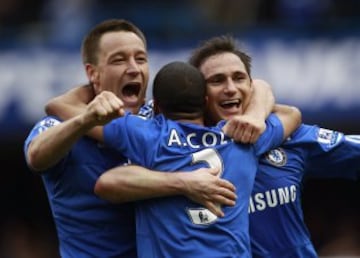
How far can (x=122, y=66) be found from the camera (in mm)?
6695

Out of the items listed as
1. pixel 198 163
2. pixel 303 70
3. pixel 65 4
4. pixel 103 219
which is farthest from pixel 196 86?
pixel 65 4

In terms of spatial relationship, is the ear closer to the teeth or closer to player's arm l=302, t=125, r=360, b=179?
the teeth

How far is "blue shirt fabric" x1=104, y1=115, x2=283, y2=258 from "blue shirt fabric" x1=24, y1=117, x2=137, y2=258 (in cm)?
32

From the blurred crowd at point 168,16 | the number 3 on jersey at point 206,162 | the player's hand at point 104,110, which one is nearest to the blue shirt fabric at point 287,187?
the number 3 on jersey at point 206,162

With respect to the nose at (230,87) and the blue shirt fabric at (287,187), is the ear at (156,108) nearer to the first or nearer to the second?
the nose at (230,87)

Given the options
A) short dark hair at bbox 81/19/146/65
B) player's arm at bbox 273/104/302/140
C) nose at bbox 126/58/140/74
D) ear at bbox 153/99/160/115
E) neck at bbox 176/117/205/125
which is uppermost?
short dark hair at bbox 81/19/146/65

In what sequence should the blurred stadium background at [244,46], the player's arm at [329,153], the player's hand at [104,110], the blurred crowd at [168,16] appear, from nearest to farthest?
the player's hand at [104,110] → the player's arm at [329,153] → the blurred stadium background at [244,46] → the blurred crowd at [168,16]

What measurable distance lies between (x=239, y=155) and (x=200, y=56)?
0.85 metres

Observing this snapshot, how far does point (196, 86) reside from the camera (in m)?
6.22

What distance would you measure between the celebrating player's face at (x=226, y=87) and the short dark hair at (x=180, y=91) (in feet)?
1.22

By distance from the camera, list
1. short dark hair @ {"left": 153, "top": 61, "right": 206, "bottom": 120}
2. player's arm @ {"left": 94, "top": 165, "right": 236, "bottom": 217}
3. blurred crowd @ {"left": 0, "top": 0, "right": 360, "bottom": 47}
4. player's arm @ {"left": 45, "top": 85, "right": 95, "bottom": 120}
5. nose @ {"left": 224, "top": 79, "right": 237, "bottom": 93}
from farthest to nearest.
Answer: blurred crowd @ {"left": 0, "top": 0, "right": 360, "bottom": 47}
nose @ {"left": 224, "top": 79, "right": 237, "bottom": 93}
player's arm @ {"left": 45, "top": 85, "right": 95, "bottom": 120}
short dark hair @ {"left": 153, "top": 61, "right": 206, "bottom": 120}
player's arm @ {"left": 94, "top": 165, "right": 236, "bottom": 217}

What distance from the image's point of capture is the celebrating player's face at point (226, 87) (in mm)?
6660

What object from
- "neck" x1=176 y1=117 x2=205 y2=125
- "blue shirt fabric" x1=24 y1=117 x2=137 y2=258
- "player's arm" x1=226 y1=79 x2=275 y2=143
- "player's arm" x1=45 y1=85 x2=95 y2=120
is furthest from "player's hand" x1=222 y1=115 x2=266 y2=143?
"player's arm" x1=45 y1=85 x2=95 y2=120

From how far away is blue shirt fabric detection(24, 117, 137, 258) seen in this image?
6.54 meters
